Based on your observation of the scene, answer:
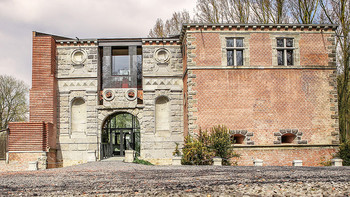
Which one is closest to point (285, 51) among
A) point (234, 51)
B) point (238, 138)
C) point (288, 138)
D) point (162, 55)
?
point (234, 51)

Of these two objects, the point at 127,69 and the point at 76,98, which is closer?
the point at 76,98

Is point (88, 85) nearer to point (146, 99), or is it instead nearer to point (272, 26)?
point (146, 99)

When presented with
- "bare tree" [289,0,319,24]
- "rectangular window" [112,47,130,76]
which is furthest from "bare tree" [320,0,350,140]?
"rectangular window" [112,47,130,76]

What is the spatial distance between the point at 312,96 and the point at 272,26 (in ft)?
15.4

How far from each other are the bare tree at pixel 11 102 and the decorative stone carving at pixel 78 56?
47.4 feet

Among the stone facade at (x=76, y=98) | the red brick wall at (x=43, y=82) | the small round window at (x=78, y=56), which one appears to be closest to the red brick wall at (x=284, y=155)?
the stone facade at (x=76, y=98)

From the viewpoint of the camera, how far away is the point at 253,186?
9352 mm

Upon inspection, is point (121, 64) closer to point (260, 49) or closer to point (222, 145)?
point (260, 49)

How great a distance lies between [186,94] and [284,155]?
258 inches

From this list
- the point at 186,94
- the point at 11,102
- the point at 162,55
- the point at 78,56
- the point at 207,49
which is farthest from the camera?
the point at 11,102

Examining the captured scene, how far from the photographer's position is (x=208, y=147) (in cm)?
2102

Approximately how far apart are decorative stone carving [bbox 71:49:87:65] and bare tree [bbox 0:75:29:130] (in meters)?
14.4

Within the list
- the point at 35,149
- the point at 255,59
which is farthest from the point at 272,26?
the point at 35,149

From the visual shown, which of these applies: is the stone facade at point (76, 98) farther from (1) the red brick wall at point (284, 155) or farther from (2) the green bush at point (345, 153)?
(2) the green bush at point (345, 153)
